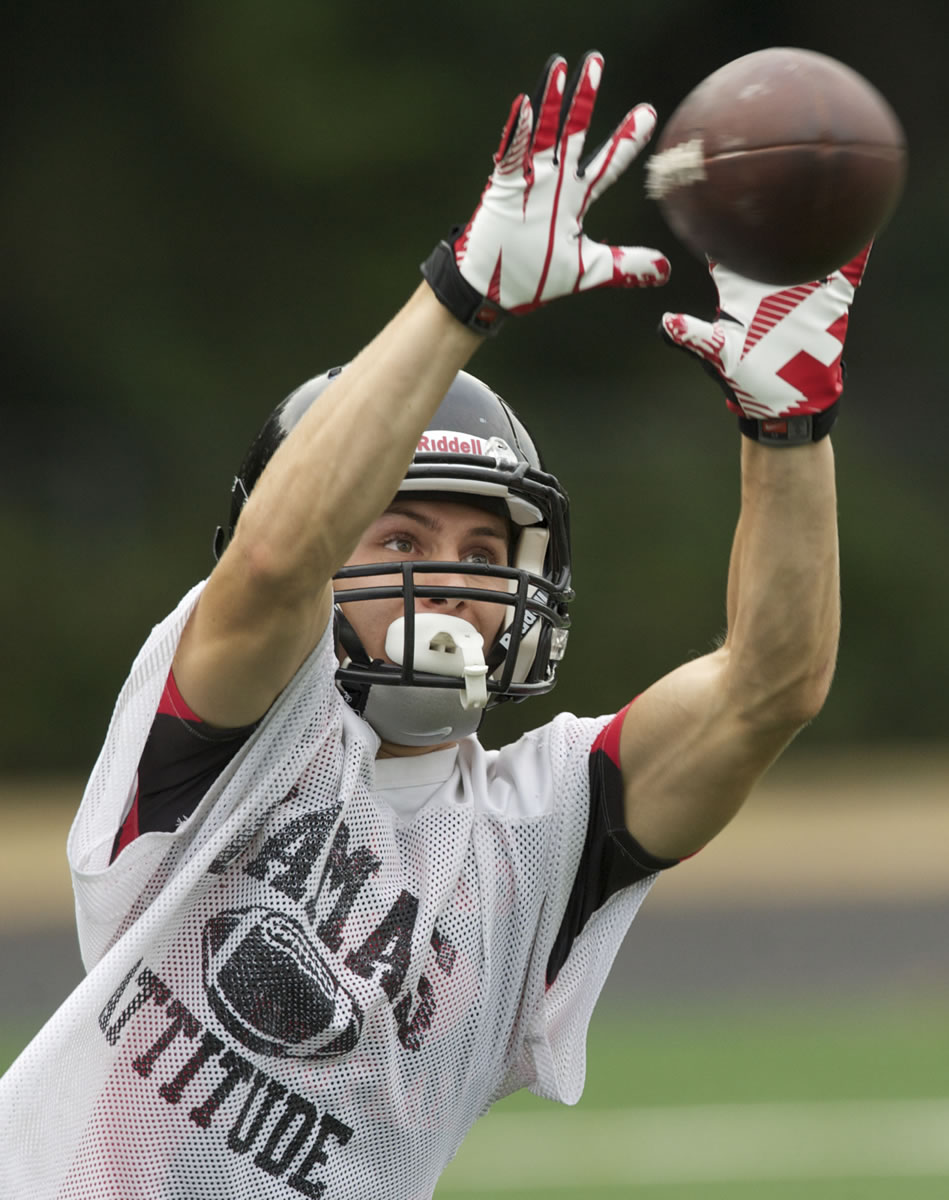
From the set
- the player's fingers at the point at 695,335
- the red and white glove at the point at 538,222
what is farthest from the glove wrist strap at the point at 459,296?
the player's fingers at the point at 695,335

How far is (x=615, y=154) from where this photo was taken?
2.21 metres

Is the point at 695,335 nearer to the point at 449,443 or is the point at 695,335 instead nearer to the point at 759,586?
the point at 759,586

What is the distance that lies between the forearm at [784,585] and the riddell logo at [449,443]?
0.43 metres

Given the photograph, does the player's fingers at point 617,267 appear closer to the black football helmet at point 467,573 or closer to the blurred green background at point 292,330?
the black football helmet at point 467,573

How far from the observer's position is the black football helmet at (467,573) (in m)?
2.64

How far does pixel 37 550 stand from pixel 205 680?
36.7ft

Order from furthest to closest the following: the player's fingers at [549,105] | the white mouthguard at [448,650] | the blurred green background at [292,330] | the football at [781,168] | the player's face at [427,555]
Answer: the blurred green background at [292,330], the player's face at [427,555], the white mouthguard at [448,650], the football at [781,168], the player's fingers at [549,105]

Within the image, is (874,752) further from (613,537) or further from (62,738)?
(62,738)

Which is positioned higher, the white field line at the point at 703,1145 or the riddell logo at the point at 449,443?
the riddell logo at the point at 449,443

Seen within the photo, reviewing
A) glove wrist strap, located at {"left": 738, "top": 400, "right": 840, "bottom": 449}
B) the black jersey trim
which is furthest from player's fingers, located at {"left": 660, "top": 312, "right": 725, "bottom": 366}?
the black jersey trim

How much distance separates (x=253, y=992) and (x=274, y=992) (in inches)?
1.1

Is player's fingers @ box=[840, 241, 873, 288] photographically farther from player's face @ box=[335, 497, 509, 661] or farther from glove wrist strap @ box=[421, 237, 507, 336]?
player's face @ box=[335, 497, 509, 661]

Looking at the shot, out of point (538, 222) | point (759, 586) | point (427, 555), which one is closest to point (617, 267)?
point (538, 222)

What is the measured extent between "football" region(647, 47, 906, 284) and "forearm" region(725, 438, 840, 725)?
0.92 ft
